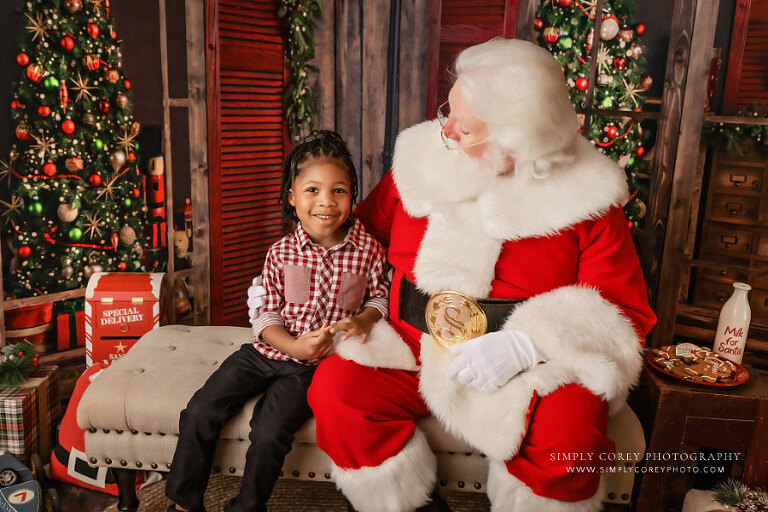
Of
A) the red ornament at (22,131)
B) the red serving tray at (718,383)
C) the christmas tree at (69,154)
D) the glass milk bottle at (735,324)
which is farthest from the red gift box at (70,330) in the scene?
the glass milk bottle at (735,324)

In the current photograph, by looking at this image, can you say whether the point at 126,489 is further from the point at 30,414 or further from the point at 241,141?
the point at 241,141

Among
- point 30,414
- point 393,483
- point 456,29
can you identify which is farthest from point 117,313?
point 456,29

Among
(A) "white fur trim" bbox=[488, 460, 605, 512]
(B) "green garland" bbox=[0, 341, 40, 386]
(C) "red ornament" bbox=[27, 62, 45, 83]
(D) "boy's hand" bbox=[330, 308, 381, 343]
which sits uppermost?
(C) "red ornament" bbox=[27, 62, 45, 83]

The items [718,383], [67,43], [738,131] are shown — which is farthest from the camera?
[738,131]

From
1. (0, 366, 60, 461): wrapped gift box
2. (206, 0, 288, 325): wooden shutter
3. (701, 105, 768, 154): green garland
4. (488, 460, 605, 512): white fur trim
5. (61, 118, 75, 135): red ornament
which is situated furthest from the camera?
(206, 0, 288, 325): wooden shutter

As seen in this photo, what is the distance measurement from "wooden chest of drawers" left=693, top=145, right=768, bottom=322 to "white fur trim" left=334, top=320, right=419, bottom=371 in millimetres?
2140

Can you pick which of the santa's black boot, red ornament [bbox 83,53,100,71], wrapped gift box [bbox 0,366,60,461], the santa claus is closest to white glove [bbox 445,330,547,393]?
the santa claus

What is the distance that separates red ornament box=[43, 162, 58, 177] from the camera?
291 cm

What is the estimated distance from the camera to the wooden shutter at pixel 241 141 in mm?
3371

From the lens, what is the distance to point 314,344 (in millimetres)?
1919

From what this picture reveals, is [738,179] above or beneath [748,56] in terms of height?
beneath

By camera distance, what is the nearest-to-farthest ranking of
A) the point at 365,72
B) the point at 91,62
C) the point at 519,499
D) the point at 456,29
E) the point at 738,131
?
the point at 519,499 < the point at 91,62 < the point at 738,131 < the point at 456,29 < the point at 365,72

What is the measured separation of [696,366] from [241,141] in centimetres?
259

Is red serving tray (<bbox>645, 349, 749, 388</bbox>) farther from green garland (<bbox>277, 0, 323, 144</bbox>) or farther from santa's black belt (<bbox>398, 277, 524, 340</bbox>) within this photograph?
green garland (<bbox>277, 0, 323, 144</bbox>)
